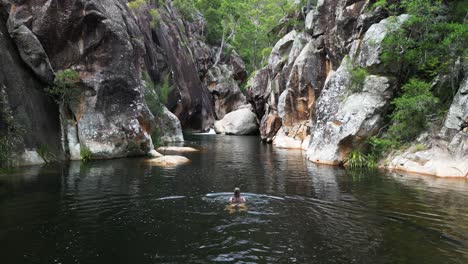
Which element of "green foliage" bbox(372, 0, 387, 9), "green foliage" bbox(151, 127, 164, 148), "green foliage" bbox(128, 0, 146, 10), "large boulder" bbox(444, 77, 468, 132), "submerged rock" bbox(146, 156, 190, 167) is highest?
"green foliage" bbox(128, 0, 146, 10)

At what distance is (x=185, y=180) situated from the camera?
65.0ft

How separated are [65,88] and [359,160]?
2024 cm

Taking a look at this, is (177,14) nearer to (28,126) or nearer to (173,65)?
(173,65)

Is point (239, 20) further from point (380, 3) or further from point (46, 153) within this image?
point (46, 153)

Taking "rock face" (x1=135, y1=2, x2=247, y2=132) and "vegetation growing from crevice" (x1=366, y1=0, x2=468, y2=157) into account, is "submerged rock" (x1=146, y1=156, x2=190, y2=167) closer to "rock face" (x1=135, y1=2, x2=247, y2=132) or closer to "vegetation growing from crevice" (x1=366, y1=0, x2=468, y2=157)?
"vegetation growing from crevice" (x1=366, y1=0, x2=468, y2=157)

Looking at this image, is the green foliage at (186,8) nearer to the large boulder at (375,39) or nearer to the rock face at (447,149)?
the large boulder at (375,39)

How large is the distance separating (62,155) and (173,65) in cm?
3009

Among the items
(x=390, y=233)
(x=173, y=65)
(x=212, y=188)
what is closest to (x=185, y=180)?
(x=212, y=188)

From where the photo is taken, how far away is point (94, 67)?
28.6 meters

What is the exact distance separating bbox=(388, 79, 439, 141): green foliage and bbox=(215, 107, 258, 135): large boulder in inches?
1553

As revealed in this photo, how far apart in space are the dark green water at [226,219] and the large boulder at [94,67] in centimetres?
691

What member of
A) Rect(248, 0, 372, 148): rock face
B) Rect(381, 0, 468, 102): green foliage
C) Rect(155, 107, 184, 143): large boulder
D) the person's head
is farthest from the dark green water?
Rect(155, 107, 184, 143): large boulder

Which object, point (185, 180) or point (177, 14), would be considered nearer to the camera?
A: point (185, 180)

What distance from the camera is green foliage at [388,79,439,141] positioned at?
23172 millimetres
